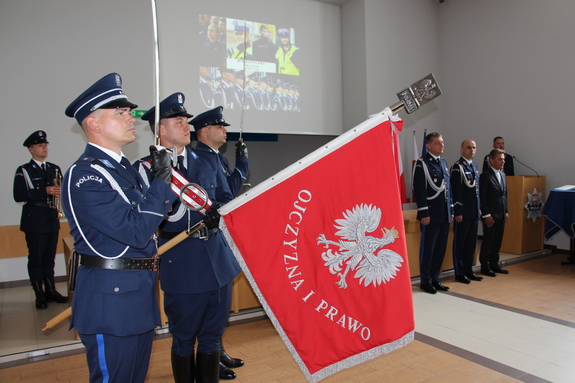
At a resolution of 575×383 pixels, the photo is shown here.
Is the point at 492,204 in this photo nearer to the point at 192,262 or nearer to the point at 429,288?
the point at 429,288

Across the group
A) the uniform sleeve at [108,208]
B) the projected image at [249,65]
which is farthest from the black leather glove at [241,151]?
the projected image at [249,65]

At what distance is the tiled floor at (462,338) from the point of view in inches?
105

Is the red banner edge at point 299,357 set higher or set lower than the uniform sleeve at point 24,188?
lower

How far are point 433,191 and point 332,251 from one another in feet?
10.4

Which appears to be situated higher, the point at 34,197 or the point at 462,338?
the point at 34,197

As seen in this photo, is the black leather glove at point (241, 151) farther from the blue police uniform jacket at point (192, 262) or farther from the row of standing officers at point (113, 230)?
the row of standing officers at point (113, 230)

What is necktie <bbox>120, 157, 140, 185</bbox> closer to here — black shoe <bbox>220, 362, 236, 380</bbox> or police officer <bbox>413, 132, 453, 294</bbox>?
black shoe <bbox>220, 362, 236, 380</bbox>

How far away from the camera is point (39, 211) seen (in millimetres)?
4320

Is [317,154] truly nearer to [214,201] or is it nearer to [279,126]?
[214,201]

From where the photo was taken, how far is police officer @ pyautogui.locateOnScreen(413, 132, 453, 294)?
451 centimetres

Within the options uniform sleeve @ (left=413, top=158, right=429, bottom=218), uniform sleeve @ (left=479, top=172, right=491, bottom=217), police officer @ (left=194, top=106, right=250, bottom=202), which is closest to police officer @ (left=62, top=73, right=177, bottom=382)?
police officer @ (left=194, top=106, right=250, bottom=202)

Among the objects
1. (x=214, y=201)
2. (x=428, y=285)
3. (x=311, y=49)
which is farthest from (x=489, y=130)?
(x=214, y=201)

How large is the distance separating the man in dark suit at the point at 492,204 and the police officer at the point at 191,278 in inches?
153

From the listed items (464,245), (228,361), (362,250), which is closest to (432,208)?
(464,245)
